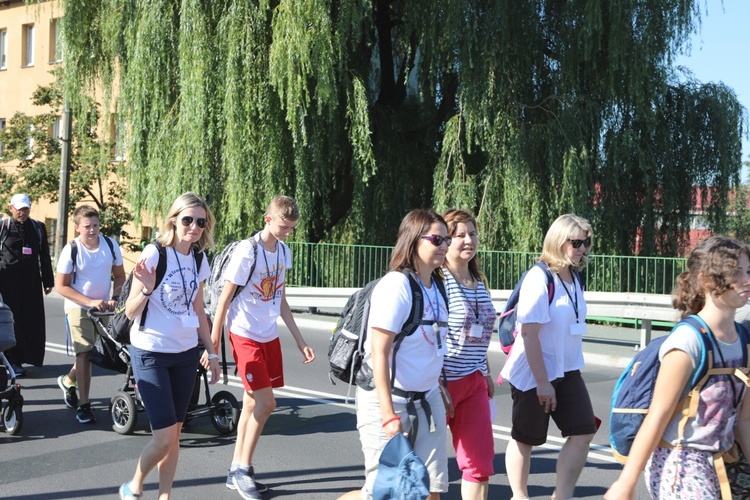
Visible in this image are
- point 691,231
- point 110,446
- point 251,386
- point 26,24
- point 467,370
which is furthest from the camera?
point 26,24

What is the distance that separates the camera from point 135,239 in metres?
28.7

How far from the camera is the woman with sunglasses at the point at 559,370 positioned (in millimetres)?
5109

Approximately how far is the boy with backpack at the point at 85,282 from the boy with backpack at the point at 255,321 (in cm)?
220

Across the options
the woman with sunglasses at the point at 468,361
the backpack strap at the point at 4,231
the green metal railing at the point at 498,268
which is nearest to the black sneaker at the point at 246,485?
the woman with sunglasses at the point at 468,361

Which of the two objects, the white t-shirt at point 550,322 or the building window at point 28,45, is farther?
the building window at point 28,45

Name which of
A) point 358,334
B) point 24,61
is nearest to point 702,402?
point 358,334

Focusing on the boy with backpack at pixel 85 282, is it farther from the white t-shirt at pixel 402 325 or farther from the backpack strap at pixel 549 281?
the white t-shirt at pixel 402 325

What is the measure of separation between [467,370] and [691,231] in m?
14.6

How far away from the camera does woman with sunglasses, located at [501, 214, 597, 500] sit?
5109mm

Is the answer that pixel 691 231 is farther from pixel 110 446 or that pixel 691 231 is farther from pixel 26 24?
pixel 26 24

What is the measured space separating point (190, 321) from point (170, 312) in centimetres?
13

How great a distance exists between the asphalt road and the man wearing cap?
1.46 feet

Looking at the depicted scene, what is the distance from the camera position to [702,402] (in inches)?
130

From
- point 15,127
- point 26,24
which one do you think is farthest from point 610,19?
point 26,24
